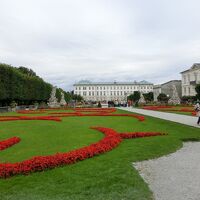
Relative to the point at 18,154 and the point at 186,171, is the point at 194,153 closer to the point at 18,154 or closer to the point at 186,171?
the point at 186,171

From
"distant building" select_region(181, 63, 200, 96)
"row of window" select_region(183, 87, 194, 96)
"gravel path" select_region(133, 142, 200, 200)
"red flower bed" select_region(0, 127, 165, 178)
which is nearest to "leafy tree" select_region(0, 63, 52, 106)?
"red flower bed" select_region(0, 127, 165, 178)

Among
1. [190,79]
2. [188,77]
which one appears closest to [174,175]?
[190,79]

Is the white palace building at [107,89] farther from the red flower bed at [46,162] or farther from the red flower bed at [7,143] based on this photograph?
the red flower bed at [46,162]

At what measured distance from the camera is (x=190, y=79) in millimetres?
120562

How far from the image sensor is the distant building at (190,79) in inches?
4455

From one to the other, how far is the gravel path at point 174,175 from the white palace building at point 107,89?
15992 cm

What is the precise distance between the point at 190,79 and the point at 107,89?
62.5 meters

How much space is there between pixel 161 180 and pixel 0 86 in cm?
3940

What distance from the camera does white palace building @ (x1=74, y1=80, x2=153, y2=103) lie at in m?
171

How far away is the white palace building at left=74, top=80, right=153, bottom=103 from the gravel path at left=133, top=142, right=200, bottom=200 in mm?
159924

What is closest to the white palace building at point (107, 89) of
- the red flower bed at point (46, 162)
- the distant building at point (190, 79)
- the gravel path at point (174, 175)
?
the distant building at point (190, 79)

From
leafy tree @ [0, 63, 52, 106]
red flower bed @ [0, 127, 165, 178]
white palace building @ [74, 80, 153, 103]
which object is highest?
white palace building @ [74, 80, 153, 103]

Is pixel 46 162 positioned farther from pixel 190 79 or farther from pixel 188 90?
pixel 188 90

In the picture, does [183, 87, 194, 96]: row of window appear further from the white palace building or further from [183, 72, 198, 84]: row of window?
the white palace building
